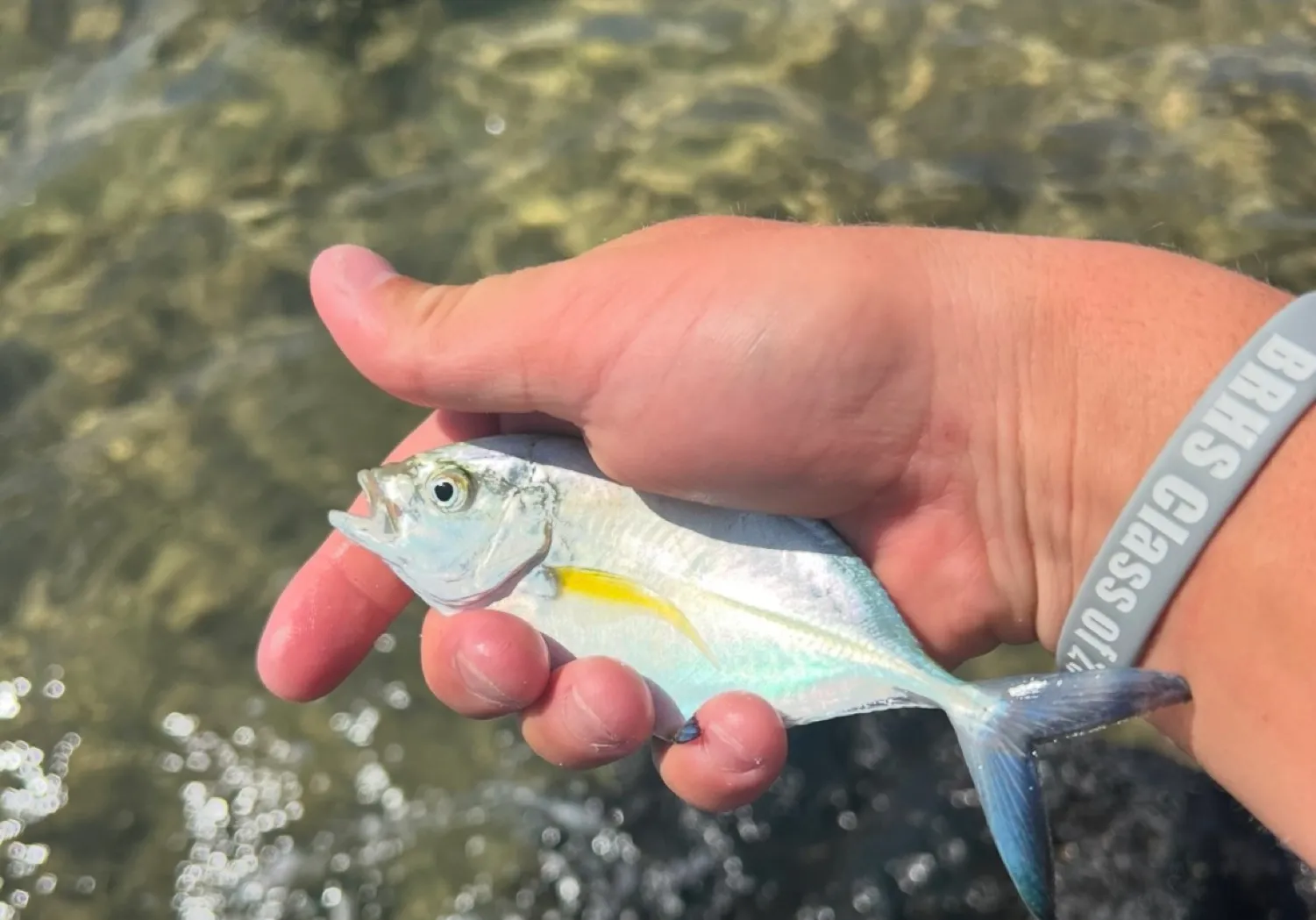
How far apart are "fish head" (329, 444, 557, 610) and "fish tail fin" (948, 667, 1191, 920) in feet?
3.60

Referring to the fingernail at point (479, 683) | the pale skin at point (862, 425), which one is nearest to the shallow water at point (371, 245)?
the pale skin at point (862, 425)

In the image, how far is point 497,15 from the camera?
621cm

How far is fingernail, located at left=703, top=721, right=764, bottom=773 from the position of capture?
104 inches

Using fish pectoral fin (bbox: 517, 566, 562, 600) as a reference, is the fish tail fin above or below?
above

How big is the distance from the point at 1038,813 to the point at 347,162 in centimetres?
456

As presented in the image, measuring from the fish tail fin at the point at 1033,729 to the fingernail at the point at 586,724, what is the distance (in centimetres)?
81

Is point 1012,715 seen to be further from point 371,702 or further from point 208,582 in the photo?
point 208,582

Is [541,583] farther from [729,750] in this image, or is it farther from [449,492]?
[729,750]

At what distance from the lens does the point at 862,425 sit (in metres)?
2.91

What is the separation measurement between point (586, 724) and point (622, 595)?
313mm

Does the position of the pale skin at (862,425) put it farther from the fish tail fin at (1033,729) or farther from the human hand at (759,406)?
the fish tail fin at (1033,729)

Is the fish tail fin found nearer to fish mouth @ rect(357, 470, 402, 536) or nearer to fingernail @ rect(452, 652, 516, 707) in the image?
fingernail @ rect(452, 652, 516, 707)

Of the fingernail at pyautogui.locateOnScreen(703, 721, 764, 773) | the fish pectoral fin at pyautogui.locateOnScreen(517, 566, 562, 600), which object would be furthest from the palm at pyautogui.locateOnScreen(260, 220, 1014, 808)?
the fish pectoral fin at pyautogui.locateOnScreen(517, 566, 562, 600)

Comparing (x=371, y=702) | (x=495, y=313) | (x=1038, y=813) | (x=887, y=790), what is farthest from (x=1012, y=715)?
(x=371, y=702)
